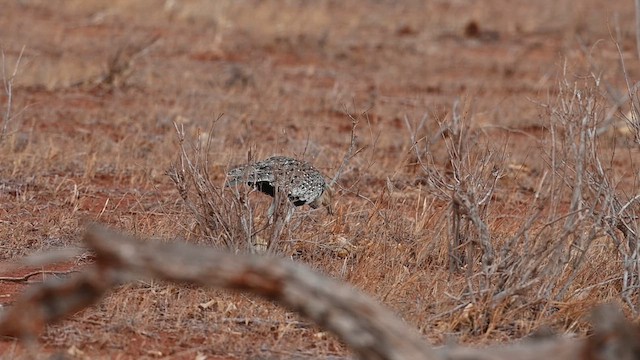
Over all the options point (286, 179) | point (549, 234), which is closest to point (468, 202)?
point (549, 234)

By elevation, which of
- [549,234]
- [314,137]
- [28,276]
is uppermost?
[549,234]

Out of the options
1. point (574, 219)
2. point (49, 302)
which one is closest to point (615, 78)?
point (574, 219)

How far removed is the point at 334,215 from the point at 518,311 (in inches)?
59.6

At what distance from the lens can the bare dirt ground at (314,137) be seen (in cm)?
473

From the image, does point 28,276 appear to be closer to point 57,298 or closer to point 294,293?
point 57,298

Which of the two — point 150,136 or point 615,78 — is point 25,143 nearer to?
point 150,136

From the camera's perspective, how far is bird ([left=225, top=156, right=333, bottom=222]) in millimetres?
5254

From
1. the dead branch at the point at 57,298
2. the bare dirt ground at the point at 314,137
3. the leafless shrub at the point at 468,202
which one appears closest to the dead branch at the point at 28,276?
the bare dirt ground at the point at 314,137

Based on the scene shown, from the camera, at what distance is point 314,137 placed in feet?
30.0

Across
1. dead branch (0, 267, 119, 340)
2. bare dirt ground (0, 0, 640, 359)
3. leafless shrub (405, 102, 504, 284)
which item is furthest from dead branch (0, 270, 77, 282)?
dead branch (0, 267, 119, 340)

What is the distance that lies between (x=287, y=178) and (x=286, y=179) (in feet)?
0.06

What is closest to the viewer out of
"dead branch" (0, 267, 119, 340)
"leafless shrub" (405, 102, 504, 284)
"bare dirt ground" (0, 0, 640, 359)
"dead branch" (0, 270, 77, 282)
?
"dead branch" (0, 267, 119, 340)

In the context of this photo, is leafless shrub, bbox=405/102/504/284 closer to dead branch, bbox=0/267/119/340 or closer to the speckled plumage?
the speckled plumage

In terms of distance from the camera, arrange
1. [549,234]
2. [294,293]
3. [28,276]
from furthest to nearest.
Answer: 1. [28,276]
2. [549,234]
3. [294,293]
